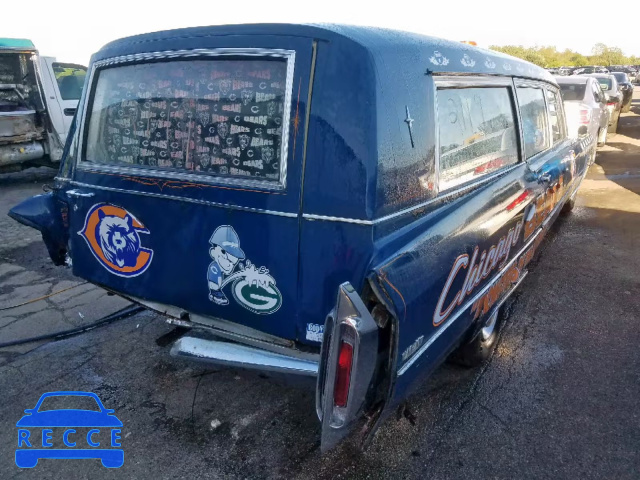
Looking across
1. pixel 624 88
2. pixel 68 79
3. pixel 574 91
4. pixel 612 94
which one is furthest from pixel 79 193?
pixel 624 88

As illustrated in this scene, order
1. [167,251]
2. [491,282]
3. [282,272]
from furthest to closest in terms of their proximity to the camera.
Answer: [491,282] → [167,251] → [282,272]

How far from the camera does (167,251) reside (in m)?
2.48

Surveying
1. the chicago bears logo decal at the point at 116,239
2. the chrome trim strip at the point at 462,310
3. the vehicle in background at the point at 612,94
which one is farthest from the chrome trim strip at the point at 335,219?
the vehicle in background at the point at 612,94

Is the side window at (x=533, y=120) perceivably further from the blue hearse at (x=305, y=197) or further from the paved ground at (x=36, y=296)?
the paved ground at (x=36, y=296)

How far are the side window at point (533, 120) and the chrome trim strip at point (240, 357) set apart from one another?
2324mm

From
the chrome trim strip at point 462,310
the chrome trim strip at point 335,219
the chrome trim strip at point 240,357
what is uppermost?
the chrome trim strip at point 335,219

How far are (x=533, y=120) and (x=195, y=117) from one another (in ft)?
8.83

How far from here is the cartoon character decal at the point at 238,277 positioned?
86.7 inches

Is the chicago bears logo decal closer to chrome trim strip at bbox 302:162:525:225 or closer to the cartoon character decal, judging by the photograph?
the cartoon character decal

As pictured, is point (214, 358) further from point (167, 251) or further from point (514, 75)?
point (514, 75)

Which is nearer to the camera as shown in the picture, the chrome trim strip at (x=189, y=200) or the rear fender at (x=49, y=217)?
the chrome trim strip at (x=189, y=200)

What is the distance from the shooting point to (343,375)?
1811 millimetres

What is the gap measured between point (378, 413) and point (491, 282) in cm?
120

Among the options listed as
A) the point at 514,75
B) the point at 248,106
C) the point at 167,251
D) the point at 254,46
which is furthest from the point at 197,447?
the point at 514,75
